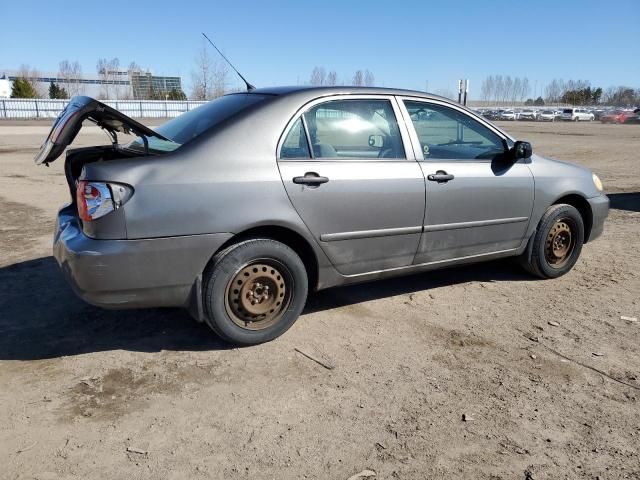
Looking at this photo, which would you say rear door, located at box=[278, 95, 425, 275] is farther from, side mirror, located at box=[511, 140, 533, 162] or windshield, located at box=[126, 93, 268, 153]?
side mirror, located at box=[511, 140, 533, 162]

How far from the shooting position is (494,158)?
4.63 m

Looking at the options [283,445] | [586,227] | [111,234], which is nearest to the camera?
[283,445]

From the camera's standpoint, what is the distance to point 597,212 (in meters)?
5.31

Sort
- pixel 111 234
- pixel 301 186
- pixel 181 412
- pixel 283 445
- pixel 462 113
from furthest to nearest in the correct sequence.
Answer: pixel 462 113 → pixel 301 186 → pixel 111 234 → pixel 181 412 → pixel 283 445

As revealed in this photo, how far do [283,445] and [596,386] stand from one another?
191cm

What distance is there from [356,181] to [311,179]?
36cm

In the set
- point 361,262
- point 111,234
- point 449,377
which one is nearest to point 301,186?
point 361,262

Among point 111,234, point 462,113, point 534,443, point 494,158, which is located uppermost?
point 462,113

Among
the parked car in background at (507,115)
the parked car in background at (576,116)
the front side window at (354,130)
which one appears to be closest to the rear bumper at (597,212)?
the front side window at (354,130)

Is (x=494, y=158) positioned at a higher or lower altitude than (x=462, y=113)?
lower

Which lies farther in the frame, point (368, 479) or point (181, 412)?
point (181, 412)

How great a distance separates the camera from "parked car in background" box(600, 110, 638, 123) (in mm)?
52562

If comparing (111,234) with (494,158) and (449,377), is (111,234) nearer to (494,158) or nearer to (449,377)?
(449,377)

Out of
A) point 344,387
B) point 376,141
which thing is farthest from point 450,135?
point 344,387
